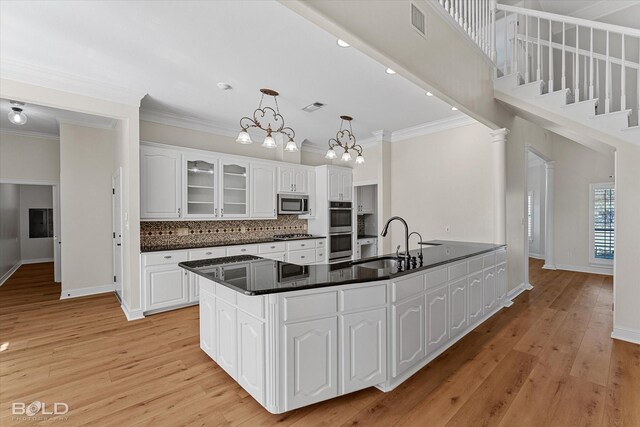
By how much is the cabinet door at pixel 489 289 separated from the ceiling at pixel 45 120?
586cm

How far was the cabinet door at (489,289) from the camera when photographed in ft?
11.5

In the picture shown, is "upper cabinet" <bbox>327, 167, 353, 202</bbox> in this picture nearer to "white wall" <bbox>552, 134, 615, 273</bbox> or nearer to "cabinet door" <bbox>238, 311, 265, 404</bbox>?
"cabinet door" <bbox>238, 311, 265, 404</bbox>

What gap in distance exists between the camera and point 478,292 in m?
3.35

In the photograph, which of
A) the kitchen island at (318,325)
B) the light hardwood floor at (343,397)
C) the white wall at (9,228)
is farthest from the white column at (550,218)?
the white wall at (9,228)

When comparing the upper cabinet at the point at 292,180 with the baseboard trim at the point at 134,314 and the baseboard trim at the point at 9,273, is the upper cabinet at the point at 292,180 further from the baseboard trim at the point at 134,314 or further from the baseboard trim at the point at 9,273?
the baseboard trim at the point at 9,273

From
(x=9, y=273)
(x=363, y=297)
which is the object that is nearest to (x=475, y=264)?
(x=363, y=297)

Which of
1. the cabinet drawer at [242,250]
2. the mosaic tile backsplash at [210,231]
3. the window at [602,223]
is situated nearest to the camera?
the mosaic tile backsplash at [210,231]

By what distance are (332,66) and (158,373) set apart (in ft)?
10.8

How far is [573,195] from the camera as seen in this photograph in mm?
6477

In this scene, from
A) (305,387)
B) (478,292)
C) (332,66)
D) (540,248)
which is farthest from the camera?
(540,248)

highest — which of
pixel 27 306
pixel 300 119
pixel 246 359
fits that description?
pixel 300 119

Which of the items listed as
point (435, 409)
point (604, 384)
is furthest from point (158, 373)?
point (604, 384)

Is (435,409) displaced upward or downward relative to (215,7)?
downward

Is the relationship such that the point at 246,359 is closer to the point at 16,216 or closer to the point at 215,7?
the point at 215,7
